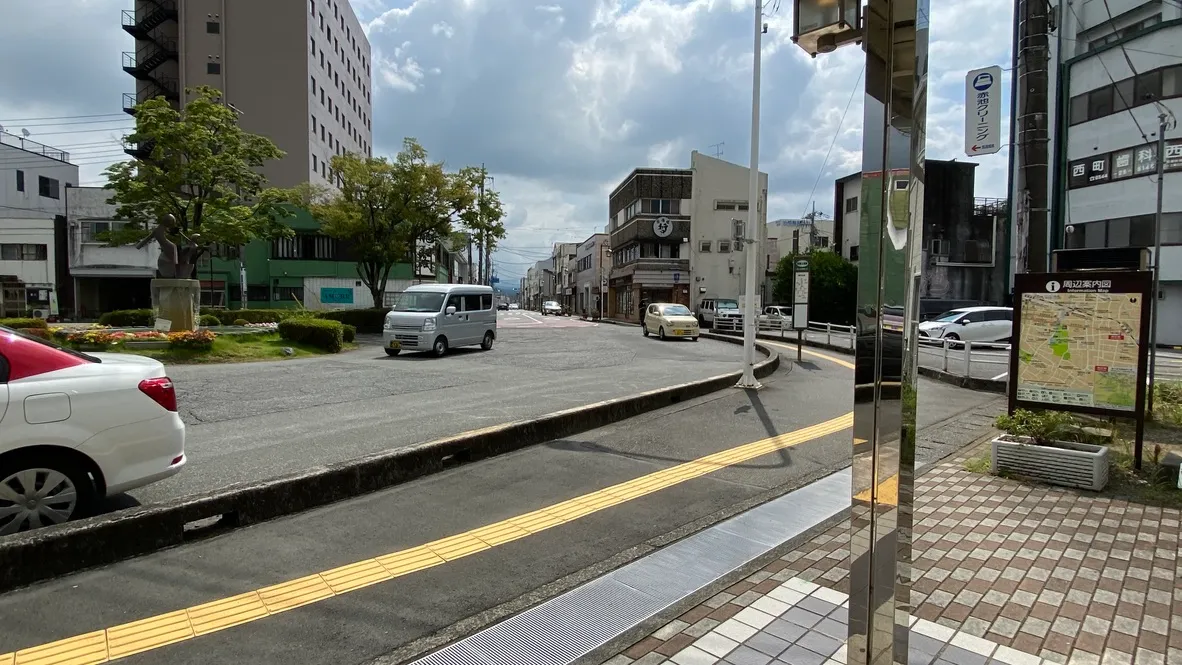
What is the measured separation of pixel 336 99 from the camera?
55812mm

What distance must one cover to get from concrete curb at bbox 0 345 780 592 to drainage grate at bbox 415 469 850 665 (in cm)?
241

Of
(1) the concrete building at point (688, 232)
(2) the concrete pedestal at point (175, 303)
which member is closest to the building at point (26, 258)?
(2) the concrete pedestal at point (175, 303)

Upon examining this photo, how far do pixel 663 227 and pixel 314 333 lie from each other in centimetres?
3485

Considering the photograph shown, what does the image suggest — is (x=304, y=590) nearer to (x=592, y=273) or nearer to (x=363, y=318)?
(x=363, y=318)

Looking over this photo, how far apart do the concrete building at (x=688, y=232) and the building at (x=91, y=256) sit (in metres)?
33.5

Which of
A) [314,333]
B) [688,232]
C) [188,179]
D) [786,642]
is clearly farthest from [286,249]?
[786,642]

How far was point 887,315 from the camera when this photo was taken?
2098 millimetres

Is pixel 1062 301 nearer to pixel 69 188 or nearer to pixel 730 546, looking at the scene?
pixel 730 546

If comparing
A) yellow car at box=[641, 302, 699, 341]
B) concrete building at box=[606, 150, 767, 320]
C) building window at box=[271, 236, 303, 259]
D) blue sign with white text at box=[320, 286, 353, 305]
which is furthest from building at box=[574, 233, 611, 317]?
yellow car at box=[641, 302, 699, 341]

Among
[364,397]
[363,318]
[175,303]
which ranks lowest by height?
[364,397]

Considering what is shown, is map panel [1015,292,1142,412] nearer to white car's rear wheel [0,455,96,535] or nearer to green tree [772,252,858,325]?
white car's rear wheel [0,455,96,535]

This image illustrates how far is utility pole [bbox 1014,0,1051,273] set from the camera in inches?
268

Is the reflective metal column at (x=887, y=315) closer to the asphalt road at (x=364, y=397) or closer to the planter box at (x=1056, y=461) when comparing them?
the planter box at (x=1056, y=461)

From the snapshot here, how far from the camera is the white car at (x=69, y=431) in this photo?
4.04 m
